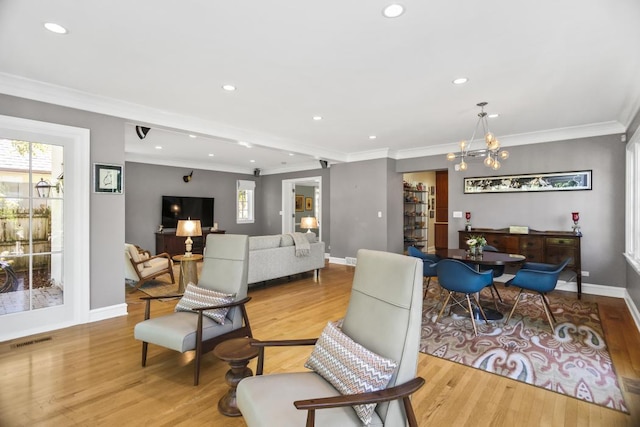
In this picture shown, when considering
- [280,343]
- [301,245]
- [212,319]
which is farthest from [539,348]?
[301,245]

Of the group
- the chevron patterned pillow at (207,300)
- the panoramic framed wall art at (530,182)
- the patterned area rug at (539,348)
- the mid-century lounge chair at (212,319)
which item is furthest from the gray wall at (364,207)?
the chevron patterned pillow at (207,300)

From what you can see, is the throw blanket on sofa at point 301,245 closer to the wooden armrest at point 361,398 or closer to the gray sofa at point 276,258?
the gray sofa at point 276,258

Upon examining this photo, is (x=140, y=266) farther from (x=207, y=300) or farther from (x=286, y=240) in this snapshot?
(x=207, y=300)

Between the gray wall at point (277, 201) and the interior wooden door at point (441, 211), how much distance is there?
3236mm

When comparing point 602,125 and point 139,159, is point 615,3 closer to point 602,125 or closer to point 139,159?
point 602,125

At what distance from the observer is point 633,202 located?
4.26 metres

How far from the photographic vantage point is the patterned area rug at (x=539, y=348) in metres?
2.42

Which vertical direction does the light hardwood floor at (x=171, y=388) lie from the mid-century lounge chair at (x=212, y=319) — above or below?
below

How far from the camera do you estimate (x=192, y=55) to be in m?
2.72

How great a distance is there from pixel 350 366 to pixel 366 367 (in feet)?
0.32

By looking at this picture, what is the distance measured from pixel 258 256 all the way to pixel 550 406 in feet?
13.0

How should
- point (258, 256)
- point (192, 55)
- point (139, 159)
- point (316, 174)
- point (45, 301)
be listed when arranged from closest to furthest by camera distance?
point (192, 55) → point (45, 301) → point (258, 256) → point (139, 159) → point (316, 174)

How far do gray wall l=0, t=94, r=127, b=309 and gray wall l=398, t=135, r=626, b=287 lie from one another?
19.3 ft

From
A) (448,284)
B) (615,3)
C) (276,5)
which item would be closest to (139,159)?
(276,5)
